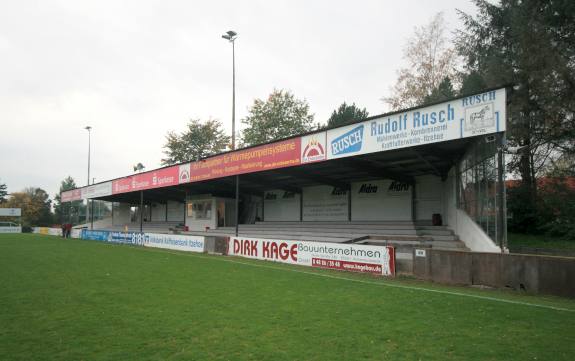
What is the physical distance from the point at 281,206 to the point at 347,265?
15.7 meters

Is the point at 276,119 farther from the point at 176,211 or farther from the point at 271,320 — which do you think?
the point at 271,320

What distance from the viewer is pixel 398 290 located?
9922mm

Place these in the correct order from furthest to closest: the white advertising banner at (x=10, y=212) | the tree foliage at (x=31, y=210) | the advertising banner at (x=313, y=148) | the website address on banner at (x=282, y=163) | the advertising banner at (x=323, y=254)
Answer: the tree foliage at (x=31, y=210) → the white advertising banner at (x=10, y=212) → the website address on banner at (x=282, y=163) → the advertising banner at (x=313, y=148) → the advertising banner at (x=323, y=254)

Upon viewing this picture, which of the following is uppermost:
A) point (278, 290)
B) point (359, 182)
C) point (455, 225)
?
point (359, 182)

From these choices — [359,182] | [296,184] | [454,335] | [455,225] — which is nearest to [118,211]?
[296,184]

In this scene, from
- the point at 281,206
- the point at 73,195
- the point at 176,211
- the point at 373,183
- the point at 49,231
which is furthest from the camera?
the point at 49,231

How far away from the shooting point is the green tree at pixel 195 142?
55531 mm

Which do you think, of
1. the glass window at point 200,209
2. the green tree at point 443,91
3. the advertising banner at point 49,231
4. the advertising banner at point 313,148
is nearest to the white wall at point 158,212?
the glass window at point 200,209

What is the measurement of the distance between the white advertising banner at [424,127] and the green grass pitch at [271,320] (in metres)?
4.62

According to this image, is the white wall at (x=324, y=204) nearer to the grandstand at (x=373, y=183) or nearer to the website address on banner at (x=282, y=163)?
the grandstand at (x=373, y=183)

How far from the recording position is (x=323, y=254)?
1503 cm

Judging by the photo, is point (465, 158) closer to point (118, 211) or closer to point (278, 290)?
point (278, 290)

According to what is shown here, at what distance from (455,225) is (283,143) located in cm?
862

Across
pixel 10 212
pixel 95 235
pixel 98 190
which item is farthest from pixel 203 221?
pixel 10 212
